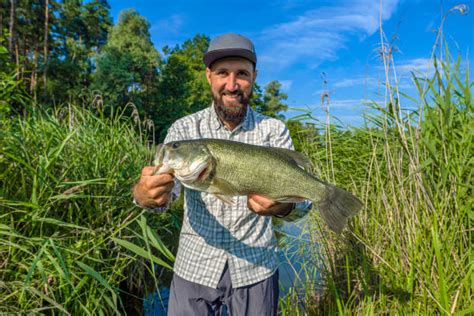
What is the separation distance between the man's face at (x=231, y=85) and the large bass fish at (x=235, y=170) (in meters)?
0.45

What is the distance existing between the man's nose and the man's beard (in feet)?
0.09

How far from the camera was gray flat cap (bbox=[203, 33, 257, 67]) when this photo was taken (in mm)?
2094

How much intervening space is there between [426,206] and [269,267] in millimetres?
1302

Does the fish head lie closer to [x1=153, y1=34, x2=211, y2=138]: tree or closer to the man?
the man

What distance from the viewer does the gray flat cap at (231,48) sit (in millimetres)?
2094

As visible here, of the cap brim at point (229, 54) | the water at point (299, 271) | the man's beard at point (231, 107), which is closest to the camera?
the cap brim at point (229, 54)

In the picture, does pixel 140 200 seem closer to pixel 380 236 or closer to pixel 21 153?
pixel 21 153

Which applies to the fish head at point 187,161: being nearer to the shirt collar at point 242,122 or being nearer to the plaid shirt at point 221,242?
the plaid shirt at point 221,242

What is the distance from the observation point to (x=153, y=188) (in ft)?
5.82

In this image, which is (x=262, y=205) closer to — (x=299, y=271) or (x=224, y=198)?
(x=224, y=198)

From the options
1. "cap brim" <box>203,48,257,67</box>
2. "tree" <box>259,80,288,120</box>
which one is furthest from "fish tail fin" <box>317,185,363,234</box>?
"tree" <box>259,80,288,120</box>

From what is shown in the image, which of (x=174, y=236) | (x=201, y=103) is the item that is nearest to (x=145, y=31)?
(x=201, y=103)

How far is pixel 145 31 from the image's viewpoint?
3372 cm

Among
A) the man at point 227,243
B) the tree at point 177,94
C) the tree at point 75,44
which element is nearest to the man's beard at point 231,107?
the man at point 227,243
